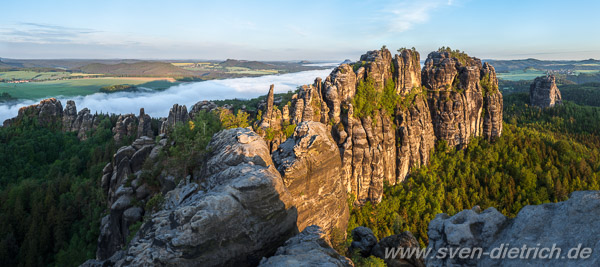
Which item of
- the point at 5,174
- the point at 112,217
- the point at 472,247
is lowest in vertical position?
the point at 5,174

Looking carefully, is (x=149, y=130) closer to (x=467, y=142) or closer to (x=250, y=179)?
(x=250, y=179)

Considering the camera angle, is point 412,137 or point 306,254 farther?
point 412,137

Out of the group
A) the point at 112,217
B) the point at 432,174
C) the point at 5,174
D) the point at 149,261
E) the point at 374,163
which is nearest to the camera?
the point at 149,261

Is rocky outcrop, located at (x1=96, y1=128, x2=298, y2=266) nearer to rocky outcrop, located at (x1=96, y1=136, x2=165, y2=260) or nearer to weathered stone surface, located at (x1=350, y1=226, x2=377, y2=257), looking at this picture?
weathered stone surface, located at (x1=350, y1=226, x2=377, y2=257)

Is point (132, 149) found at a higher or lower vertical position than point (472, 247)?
lower

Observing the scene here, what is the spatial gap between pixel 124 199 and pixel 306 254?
31807 millimetres

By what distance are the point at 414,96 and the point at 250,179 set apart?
60141 mm

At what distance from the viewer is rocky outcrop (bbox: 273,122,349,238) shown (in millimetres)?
23703

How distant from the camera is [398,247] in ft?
71.8

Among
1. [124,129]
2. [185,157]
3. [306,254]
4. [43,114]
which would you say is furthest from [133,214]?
[43,114]

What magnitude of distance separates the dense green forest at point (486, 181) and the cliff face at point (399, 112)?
3.23m

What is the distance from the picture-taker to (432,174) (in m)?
64.1

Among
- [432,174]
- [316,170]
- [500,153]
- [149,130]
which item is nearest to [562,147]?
[500,153]

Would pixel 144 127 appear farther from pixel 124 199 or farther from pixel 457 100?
pixel 457 100
